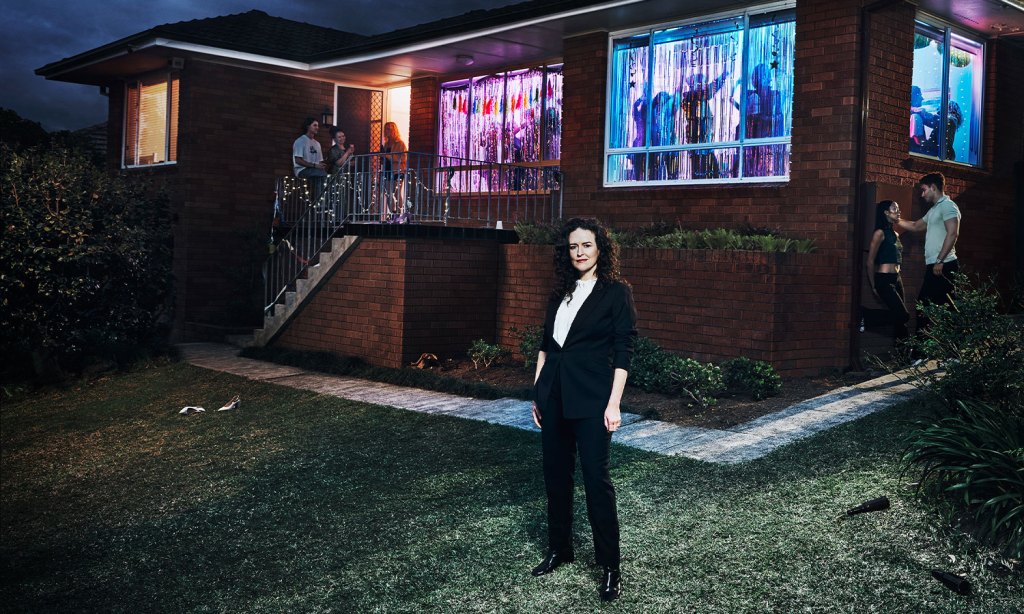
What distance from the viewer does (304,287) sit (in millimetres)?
12414

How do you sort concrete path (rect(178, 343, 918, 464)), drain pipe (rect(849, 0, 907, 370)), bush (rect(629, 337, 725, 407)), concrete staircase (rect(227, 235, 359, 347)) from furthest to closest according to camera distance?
1. concrete staircase (rect(227, 235, 359, 347))
2. drain pipe (rect(849, 0, 907, 370))
3. bush (rect(629, 337, 725, 407))
4. concrete path (rect(178, 343, 918, 464))

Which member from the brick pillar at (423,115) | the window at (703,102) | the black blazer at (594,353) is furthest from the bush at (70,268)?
the black blazer at (594,353)

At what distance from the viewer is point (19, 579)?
219 inches

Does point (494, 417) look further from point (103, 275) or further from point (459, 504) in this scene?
point (103, 275)

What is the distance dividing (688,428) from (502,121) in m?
9.06

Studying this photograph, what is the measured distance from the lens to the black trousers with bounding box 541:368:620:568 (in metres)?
4.40

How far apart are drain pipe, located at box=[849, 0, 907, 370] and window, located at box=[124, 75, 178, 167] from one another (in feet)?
36.9

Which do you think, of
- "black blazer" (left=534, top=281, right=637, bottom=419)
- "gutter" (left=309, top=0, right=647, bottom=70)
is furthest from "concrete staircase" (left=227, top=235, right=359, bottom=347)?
"black blazer" (left=534, top=281, right=637, bottom=419)

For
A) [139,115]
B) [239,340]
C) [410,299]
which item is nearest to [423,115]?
[239,340]

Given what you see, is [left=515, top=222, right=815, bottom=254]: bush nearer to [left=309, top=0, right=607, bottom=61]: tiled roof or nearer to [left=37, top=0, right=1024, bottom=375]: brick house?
[left=37, top=0, right=1024, bottom=375]: brick house

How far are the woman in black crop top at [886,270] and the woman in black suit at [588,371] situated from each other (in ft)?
20.6

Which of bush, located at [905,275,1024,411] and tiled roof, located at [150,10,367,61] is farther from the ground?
tiled roof, located at [150,10,367,61]

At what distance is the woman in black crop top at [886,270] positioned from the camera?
9.94 metres

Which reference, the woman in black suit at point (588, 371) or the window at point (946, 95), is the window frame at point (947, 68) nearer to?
the window at point (946, 95)
